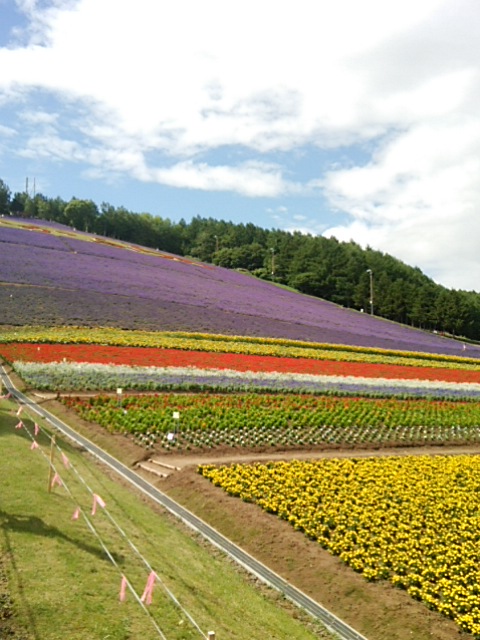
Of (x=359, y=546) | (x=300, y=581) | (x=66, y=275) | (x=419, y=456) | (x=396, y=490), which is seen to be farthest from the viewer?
(x=66, y=275)

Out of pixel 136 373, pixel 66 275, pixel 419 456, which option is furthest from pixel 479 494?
pixel 66 275

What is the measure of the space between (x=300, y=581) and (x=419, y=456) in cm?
1173

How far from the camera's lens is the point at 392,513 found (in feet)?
48.9

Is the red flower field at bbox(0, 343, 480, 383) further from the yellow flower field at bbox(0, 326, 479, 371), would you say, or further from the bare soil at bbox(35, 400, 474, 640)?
the bare soil at bbox(35, 400, 474, 640)

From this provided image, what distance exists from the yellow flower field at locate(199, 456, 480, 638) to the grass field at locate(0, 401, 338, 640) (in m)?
2.55

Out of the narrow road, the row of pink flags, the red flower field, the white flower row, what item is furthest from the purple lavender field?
the row of pink flags

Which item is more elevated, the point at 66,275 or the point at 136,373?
the point at 66,275

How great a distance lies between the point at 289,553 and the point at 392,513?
12.2 feet

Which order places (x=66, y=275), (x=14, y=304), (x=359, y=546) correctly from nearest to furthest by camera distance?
(x=359, y=546)
(x=14, y=304)
(x=66, y=275)

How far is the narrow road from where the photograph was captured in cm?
1065

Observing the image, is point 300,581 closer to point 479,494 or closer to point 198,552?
point 198,552

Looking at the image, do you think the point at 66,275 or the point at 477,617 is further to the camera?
the point at 66,275

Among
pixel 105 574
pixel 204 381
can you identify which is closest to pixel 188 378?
pixel 204 381

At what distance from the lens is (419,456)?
21891 mm
